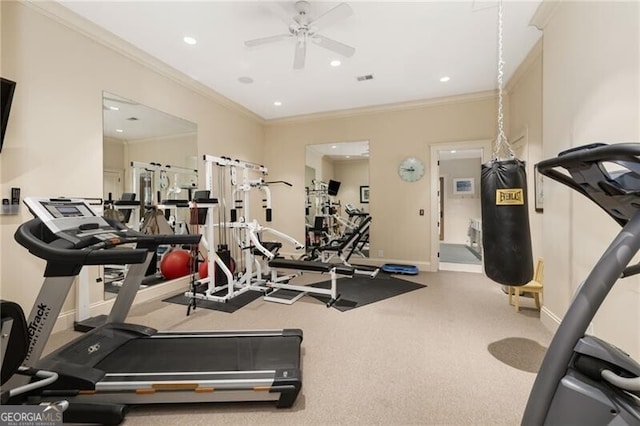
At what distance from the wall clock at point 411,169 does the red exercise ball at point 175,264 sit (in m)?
4.01

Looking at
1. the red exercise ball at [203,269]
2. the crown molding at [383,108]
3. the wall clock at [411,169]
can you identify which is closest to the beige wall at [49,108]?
the red exercise ball at [203,269]

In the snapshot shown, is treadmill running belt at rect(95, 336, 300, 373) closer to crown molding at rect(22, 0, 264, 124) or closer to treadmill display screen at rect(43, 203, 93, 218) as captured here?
treadmill display screen at rect(43, 203, 93, 218)

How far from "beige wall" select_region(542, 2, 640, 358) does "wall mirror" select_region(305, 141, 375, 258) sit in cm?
300

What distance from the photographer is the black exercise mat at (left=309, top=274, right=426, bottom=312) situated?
11.9 feet

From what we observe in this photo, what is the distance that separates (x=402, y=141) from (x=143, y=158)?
171 inches

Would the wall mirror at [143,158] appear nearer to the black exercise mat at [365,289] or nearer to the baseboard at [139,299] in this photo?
the baseboard at [139,299]

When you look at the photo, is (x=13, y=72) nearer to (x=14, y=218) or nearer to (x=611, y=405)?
(x=14, y=218)

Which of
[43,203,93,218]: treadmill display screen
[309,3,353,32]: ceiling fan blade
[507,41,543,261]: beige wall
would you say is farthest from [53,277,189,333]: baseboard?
[507,41,543,261]: beige wall

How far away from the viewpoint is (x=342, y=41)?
11.2 feet

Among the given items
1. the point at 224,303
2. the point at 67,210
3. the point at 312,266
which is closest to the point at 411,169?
the point at 312,266

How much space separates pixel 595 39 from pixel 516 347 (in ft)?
8.14

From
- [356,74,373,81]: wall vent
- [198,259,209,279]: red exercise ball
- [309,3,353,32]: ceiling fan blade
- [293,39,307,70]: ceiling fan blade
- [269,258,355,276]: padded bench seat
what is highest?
[356,74,373,81]: wall vent

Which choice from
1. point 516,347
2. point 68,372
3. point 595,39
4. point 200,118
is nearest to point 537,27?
point 595,39

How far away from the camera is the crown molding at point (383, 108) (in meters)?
5.00
